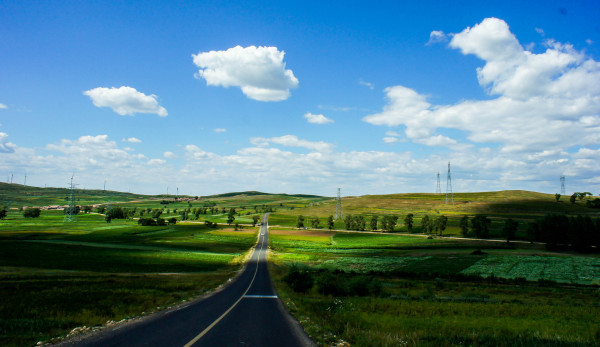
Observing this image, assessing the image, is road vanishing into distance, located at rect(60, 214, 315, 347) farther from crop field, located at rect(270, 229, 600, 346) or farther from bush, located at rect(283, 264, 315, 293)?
bush, located at rect(283, 264, 315, 293)

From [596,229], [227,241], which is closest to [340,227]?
[227,241]

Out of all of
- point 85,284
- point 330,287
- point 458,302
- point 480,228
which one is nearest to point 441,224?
point 480,228

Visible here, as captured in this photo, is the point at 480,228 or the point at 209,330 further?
the point at 480,228

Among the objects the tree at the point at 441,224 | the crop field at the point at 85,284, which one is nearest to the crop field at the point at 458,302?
the crop field at the point at 85,284

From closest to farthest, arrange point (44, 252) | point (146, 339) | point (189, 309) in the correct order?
point (146, 339) → point (189, 309) → point (44, 252)

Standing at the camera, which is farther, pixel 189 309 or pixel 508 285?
pixel 508 285

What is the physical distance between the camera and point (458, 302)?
29422 mm

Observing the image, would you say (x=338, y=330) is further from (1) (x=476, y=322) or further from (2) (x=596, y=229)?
(2) (x=596, y=229)

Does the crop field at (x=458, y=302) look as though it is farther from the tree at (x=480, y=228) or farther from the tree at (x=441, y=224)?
the tree at (x=441, y=224)

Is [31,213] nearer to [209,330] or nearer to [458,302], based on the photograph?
[209,330]

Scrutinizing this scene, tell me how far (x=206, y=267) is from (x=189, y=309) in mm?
43370

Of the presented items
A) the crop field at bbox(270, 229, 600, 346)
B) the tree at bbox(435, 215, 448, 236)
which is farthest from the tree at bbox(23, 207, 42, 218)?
the tree at bbox(435, 215, 448, 236)

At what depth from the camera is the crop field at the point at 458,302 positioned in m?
14.6

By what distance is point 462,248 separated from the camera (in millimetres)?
90312
